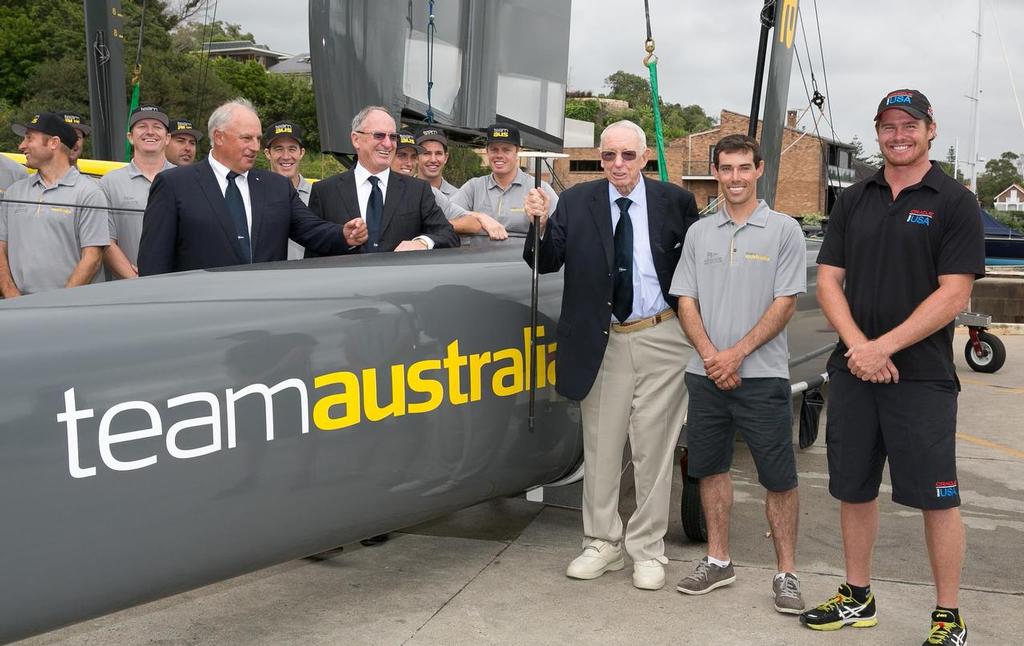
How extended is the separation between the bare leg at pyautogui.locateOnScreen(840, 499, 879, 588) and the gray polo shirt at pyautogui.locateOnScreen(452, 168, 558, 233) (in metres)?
2.20

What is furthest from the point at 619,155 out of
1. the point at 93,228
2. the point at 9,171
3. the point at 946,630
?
the point at 9,171

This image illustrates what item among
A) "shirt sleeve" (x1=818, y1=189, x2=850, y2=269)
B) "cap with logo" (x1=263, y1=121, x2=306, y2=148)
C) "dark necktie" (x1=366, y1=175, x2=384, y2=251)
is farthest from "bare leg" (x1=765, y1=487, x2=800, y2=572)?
"cap with logo" (x1=263, y1=121, x2=306, y2=148)

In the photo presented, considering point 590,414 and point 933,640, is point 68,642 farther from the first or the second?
point 933,640

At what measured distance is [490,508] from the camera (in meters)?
4.96

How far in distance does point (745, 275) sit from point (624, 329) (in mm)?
486

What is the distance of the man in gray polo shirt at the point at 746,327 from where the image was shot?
11.7 ft

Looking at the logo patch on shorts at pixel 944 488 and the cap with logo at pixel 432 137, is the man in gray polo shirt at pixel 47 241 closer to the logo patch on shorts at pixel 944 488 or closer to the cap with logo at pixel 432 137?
the cap with logo at pixel 432 137

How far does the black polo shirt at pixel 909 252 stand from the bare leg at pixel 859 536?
1.59 feet

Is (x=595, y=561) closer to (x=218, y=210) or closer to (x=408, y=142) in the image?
(x=218, y=210)

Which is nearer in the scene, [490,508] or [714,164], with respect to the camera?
[714,164]

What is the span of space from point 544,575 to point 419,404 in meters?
1.12

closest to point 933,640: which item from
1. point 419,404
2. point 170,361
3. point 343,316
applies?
point 419,404

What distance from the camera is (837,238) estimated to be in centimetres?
336

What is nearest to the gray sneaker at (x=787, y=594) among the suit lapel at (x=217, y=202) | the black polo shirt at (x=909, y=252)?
Result: the black polo shirt at (x=909, y=252)
